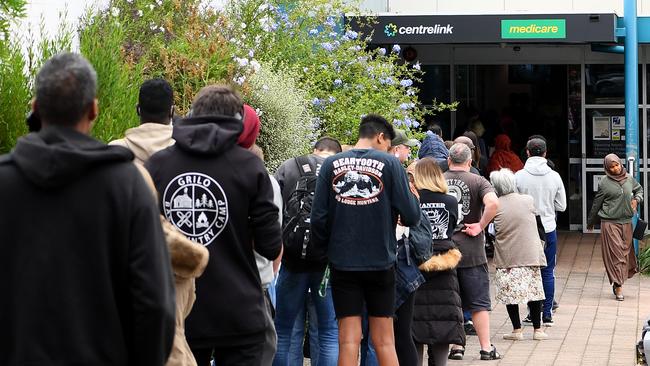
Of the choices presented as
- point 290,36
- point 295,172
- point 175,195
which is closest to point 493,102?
point 290,36

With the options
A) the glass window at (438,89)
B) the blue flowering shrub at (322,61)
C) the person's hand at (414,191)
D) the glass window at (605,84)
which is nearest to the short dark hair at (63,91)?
the person's hand at (414,191)

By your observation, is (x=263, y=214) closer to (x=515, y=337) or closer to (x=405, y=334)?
(x=405, y=334)

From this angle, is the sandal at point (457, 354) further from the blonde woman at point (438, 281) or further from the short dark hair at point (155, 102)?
the short dark hair at point (155, 102)

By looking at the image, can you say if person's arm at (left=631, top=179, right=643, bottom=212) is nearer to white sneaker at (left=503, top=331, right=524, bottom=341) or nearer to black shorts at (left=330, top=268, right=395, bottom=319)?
white sneaker at (left=503, top=331, right=524, bottom=341)

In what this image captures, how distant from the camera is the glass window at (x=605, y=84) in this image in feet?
68.9

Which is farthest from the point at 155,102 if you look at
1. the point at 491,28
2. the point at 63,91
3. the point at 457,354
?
the point at 491,28

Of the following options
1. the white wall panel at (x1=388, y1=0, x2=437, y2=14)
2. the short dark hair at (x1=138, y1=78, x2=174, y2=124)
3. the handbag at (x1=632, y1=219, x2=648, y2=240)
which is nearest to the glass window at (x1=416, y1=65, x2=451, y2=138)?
the white wall panel at (x1=388, y1=0, x2=437, y2=14)

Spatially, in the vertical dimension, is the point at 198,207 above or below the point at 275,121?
below

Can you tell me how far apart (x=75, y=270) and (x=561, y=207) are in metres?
9.59

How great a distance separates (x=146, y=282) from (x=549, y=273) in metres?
9.23

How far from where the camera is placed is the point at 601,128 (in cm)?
2128

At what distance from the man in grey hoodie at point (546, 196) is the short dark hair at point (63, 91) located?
9273 millimetres

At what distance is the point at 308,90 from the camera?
12.6 metres

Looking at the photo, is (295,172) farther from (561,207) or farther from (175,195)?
(561,207)
